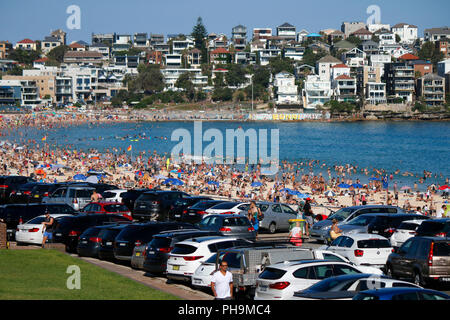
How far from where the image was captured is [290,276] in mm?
13094

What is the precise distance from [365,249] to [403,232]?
3153 millimetres

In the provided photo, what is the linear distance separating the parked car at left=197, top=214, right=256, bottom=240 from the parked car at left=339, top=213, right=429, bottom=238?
302cm

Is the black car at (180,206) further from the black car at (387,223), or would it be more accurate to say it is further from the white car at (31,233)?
the black car at (387,223)

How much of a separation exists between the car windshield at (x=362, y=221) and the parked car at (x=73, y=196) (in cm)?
1240

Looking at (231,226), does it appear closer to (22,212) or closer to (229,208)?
(229,208)

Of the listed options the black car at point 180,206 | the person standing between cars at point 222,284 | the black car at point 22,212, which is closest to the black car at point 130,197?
the black car at point 180,206

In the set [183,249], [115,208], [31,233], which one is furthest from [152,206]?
[183,249]

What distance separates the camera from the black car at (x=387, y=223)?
22.8 m
